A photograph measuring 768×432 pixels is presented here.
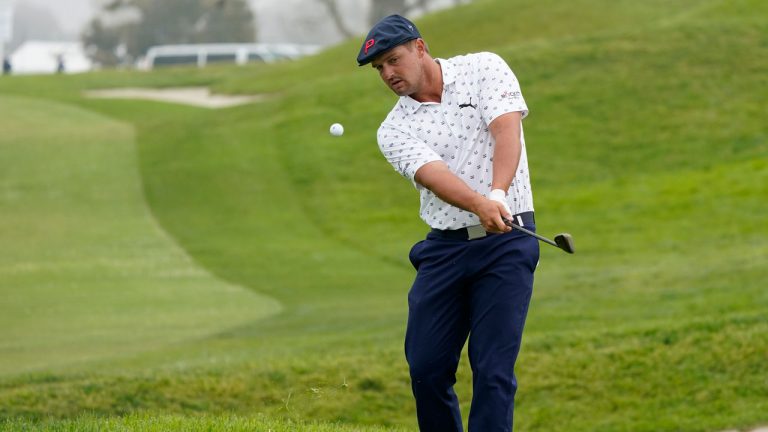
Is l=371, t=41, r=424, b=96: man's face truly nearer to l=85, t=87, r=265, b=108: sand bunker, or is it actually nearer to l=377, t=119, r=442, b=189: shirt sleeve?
l=377, t=119, r=442, b=189: shirt sleeve

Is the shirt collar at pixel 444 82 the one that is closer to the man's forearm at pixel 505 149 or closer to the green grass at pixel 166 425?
the man's forearm at pixel 505 149

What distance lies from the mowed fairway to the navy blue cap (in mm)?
6640

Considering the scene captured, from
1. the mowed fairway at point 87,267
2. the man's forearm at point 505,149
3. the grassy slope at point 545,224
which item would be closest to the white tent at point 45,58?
the grassy slope at point 545,224

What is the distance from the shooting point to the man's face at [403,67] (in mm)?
5879

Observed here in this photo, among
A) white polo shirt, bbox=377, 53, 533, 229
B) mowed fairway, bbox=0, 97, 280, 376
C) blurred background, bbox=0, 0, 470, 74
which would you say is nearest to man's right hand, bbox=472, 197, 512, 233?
white polo shirt, bbox=377, 53, 533, 229

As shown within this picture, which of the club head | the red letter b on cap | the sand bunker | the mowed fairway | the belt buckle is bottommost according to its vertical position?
the mowed fairway

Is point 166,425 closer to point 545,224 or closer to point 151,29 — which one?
point 545,224

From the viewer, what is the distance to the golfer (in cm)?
571

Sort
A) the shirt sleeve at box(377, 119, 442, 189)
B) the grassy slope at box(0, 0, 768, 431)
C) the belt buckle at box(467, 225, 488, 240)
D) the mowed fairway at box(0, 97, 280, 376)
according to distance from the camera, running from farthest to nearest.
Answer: the mowed fairway at box(0, 97, 280, 376) < the grassy slope at box(0, 0, 768, 431) < the belt buckle at box(467, 225, 488, 240) < the shirt sleeve at box(377, 119, 442, 189)

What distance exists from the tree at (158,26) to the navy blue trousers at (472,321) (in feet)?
294

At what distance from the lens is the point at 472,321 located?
5.88 m

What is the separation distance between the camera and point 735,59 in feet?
109

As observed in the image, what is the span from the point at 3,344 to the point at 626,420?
697cm

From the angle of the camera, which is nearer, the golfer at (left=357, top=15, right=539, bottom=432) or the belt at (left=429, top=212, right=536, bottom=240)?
the golfer at (left=357, top=15, right=539, bottom=432)
